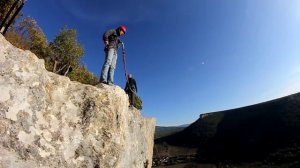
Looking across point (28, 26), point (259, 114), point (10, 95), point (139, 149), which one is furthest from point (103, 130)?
point (259, 114)

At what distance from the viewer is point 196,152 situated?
6457 inches

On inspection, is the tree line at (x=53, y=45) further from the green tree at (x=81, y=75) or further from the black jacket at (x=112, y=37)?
the black jacket at (x=112, y=37)

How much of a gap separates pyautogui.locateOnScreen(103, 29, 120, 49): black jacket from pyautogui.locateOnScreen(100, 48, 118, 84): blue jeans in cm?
30

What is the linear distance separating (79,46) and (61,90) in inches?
2171

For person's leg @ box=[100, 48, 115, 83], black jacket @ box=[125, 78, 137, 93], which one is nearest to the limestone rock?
person's leg @ box=[100, 48, 115, 83]

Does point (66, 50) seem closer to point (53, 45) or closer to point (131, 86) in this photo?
point (53, 45)

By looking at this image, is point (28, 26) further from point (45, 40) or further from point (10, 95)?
point (10, 95)

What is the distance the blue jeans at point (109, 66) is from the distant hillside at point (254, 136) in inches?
4443

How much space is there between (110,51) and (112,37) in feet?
2.96

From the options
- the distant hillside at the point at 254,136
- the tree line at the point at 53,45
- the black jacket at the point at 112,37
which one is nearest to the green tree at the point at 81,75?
the tree line at the point at 53,45

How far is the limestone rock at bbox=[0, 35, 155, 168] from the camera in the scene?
805 cm

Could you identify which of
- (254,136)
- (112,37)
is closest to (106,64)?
(112,37)

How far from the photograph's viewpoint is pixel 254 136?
161250 mm

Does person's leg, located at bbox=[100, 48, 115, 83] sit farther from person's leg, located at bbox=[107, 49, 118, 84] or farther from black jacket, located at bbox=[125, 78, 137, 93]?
black jacket, located at bbox=[125, 78, 137, 93]
